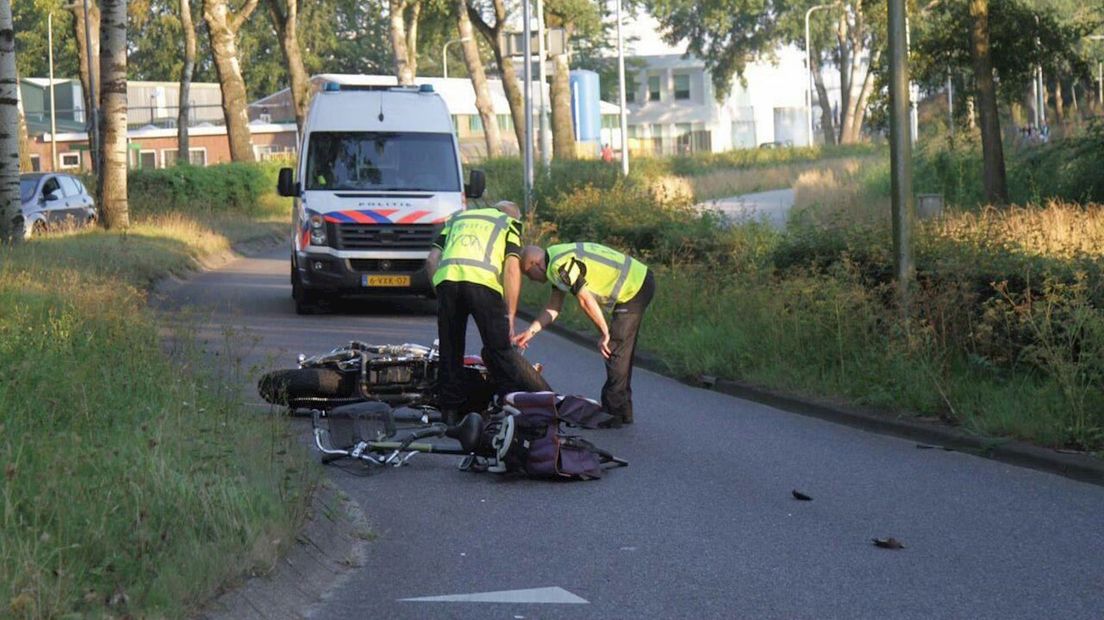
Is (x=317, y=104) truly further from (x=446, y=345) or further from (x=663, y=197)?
(x=446, y=345)

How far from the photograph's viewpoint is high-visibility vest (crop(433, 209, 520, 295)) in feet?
37.9

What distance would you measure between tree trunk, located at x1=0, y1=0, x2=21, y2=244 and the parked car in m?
8.27

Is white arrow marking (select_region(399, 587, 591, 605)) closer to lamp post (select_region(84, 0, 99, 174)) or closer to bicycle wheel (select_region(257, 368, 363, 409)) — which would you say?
bicycle wheel (select_region(257, 368, 363, 409))

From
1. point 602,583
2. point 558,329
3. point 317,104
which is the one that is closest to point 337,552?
point 602,583

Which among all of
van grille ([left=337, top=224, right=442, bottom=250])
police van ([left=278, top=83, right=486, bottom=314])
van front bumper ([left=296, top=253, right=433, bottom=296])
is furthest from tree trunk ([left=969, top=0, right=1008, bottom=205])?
van front bumper ([left=296, top=253, right=433, bottom=296])

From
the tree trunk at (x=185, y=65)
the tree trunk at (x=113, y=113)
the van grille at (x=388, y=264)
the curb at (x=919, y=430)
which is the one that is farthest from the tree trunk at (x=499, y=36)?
the curb at (x=919, y=430)

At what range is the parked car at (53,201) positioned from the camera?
32719 millimetres

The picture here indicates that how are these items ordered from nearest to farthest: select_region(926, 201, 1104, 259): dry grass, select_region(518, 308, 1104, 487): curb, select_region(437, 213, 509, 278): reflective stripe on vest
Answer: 1. select_region(518, 308, 1104, 487): curb
2. select_region(437, 213, 509, 278): reflective stripe on vest
3. select_region(926, 201, 1104, 259): dry grass

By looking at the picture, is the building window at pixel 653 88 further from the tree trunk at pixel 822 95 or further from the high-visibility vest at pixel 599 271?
the high-visibility vest at pixel 599 271

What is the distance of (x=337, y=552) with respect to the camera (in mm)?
7730

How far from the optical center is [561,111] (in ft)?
166

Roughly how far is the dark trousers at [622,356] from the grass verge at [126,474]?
9.62 ft

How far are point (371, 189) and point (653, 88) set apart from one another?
Result: 3765 inches

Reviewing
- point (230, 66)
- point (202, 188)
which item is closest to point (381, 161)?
point (202, 188)
